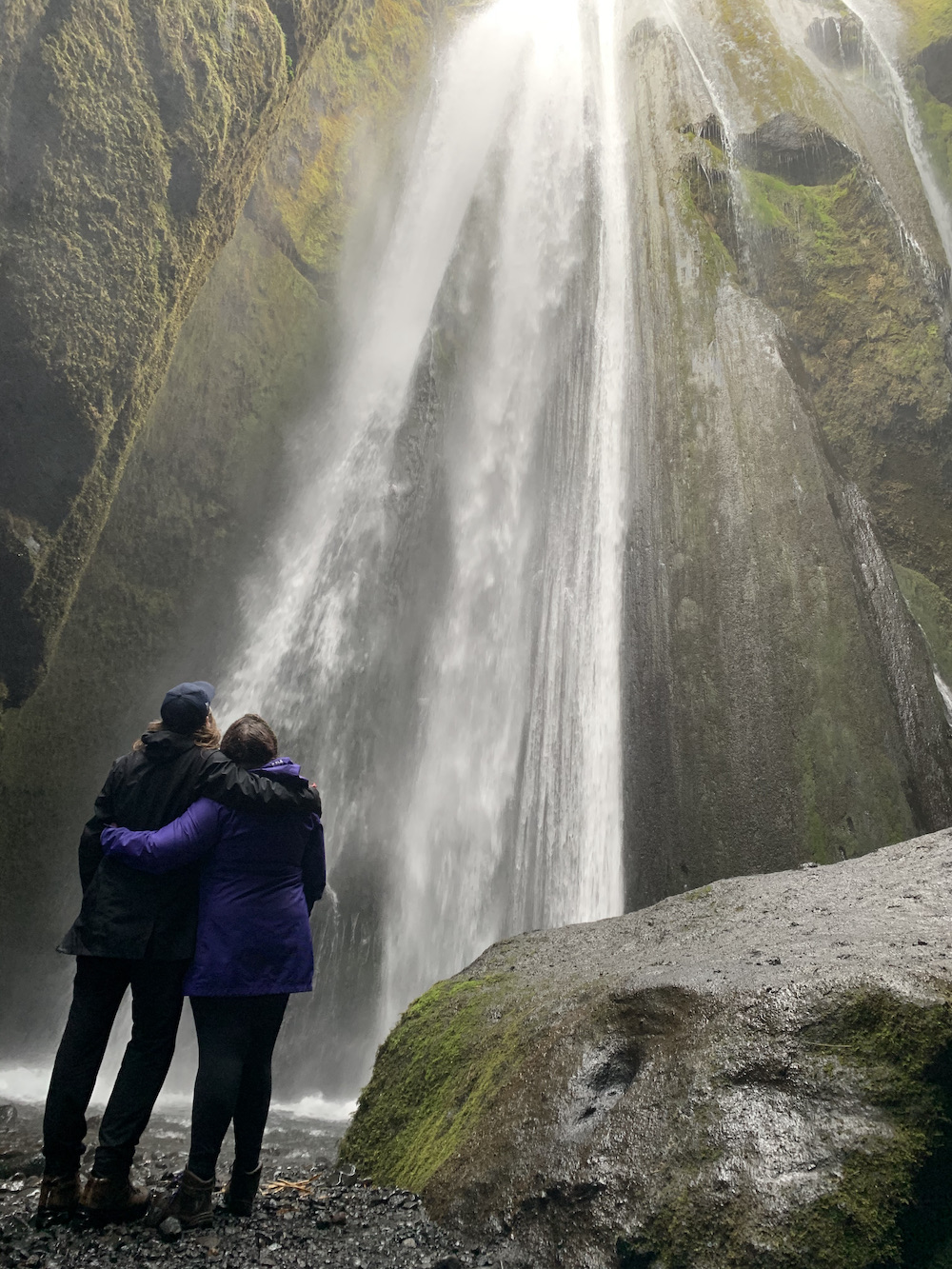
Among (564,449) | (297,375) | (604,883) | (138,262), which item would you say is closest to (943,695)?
(604,883)

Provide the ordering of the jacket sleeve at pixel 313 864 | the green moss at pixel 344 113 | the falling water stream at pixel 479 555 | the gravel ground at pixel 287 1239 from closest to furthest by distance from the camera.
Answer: the gravel ground at pixel 287 1239 < the jacket sleeve at pixel 313 864 < the falling water stream at pixel 479 555 < the green moss at pixel 344 113

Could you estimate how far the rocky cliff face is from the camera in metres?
7.63

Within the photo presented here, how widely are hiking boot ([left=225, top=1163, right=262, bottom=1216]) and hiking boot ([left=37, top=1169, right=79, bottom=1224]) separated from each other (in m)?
0.50

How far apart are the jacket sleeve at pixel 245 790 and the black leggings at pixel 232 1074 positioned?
2.19 feet

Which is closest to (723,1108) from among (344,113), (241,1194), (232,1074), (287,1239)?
(287,1239)

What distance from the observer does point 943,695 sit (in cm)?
875

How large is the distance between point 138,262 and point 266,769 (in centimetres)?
768

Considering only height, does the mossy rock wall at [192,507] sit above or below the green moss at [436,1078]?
above

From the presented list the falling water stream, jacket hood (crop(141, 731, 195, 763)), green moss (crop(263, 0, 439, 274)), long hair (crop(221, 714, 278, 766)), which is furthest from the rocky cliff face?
long hair (crop(221, 714, 278, 766))

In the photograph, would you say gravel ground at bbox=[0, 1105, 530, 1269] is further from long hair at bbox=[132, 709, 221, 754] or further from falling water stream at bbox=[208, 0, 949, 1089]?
falling water stream at bbox=[208, 0, 949, 1089]

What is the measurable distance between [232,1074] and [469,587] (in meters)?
8.94

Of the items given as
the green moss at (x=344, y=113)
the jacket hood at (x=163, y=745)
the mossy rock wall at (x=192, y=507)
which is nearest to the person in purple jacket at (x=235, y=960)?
the jacket hood at (x=163, y=745)

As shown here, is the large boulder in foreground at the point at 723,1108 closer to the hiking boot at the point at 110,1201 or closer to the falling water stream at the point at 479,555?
the hiking boot at the point at 110,1201

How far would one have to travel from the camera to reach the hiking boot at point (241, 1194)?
9.64 feet
